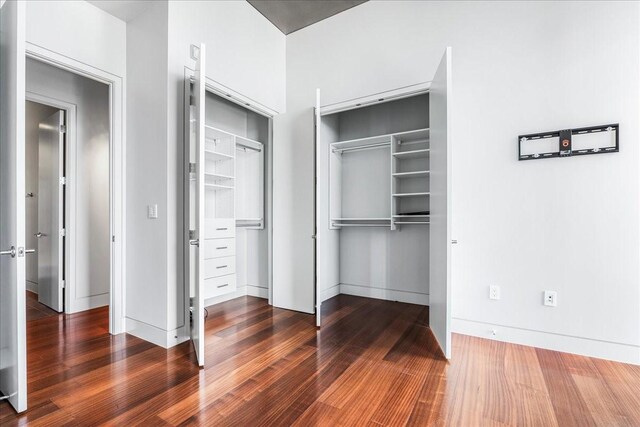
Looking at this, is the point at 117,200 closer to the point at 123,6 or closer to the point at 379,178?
the point at 123,6

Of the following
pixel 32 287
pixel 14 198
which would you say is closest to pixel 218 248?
pixel 14 198

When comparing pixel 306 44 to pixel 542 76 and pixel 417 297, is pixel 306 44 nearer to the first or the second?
pixel 542 76

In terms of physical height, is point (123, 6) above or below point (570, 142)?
above

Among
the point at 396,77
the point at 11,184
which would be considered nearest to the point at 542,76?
the point at 396,77

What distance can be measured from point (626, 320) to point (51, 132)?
561 cm

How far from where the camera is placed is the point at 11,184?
167 centimetres

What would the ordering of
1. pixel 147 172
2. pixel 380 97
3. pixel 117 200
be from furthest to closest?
pixel 380 97 < pixel 117 200 < pixel 147 172

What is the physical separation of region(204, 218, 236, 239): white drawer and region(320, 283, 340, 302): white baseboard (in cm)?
132

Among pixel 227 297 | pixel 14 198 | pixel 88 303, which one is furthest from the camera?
pixel 227 297

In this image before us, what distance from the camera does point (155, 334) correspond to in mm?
2629

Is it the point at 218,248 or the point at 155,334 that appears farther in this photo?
the point at 218,248

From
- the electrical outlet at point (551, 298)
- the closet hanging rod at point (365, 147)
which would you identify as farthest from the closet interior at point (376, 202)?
the electrical outlet at point (551, 298)

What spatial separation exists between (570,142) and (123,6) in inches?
149

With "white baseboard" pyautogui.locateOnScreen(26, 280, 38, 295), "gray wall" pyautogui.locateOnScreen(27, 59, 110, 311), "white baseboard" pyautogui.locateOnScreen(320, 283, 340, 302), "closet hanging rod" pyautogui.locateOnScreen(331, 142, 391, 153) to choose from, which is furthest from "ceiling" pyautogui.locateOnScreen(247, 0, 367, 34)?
"white baseboard" pyautogui.locateOnScreen(26, 280, 38, 295)
